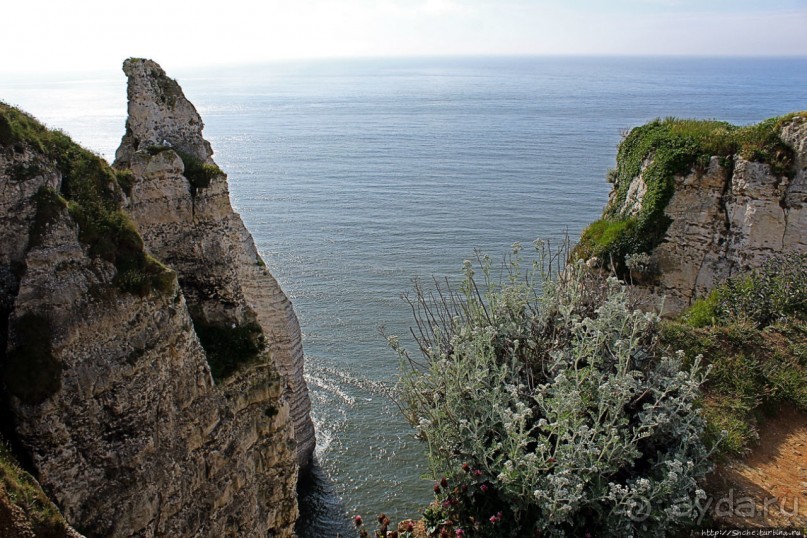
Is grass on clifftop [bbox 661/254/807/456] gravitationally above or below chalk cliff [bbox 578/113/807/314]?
below

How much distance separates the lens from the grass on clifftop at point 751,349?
Answer: 35.0 ft

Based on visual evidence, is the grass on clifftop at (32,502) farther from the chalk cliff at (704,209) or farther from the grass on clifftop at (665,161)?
the grass on clifftop at (665,161)

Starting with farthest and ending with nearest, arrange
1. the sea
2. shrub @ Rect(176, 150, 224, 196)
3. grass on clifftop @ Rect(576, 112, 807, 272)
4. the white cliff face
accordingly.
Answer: the sea → grass on clifftop @ Rect(576, 112, 807, 272) → the white cliff face → shrub @ Rect(176, 150, 224, 196)

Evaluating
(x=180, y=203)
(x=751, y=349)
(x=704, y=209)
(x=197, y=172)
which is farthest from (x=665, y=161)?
(x=180, y=203)

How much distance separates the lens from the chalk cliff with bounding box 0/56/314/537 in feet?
27.1

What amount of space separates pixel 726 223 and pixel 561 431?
12394mm

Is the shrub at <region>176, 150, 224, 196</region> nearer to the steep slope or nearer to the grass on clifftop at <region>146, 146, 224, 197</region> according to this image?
the grass on clifftop at <region>146, 146, 224, 197</region>

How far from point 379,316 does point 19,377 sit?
19567mm

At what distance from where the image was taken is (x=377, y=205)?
135 ft

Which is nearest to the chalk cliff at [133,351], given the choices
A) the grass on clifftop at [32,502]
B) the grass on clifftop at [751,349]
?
the grass on clifftop at [32,502]

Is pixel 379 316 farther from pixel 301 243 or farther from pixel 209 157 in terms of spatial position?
pixel 209 157

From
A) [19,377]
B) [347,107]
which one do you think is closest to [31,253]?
[19,377]

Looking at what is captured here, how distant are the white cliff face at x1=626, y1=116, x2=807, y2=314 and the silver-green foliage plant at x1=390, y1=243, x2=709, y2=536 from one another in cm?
859

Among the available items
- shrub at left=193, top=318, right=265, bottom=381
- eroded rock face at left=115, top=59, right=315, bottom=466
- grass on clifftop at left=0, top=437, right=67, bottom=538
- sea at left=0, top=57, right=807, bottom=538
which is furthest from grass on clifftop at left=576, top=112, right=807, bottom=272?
grass on clifftop at left=0, top=437, right=67, bottom=538
